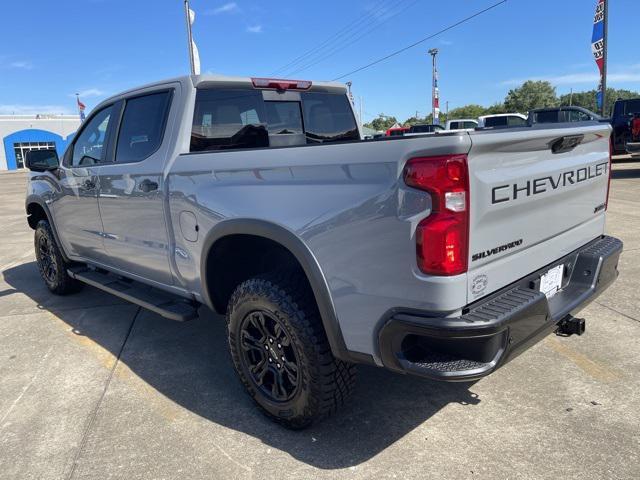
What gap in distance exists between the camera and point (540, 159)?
94.1 inches

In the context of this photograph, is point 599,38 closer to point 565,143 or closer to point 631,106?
point 631,106

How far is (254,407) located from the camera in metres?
3.11

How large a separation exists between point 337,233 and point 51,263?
14.8ft

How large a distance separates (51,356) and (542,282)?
3.66 m

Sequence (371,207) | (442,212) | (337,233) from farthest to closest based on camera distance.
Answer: (337,233)
(371,207)
(442,212)

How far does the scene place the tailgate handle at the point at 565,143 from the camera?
2479mm

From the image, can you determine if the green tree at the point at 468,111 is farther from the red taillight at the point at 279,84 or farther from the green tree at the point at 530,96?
the red taillight at the point at 279,84

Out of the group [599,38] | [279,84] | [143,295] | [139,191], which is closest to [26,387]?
[143,295]

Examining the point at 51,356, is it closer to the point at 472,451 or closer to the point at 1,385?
the point at 1,385

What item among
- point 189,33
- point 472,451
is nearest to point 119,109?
point 472,451

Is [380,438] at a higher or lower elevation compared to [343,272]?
lower

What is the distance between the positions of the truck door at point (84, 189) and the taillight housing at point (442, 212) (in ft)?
9.97

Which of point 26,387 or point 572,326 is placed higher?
point 572,326

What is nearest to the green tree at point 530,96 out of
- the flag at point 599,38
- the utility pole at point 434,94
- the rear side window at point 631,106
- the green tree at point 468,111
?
the green tree at point 468,111
